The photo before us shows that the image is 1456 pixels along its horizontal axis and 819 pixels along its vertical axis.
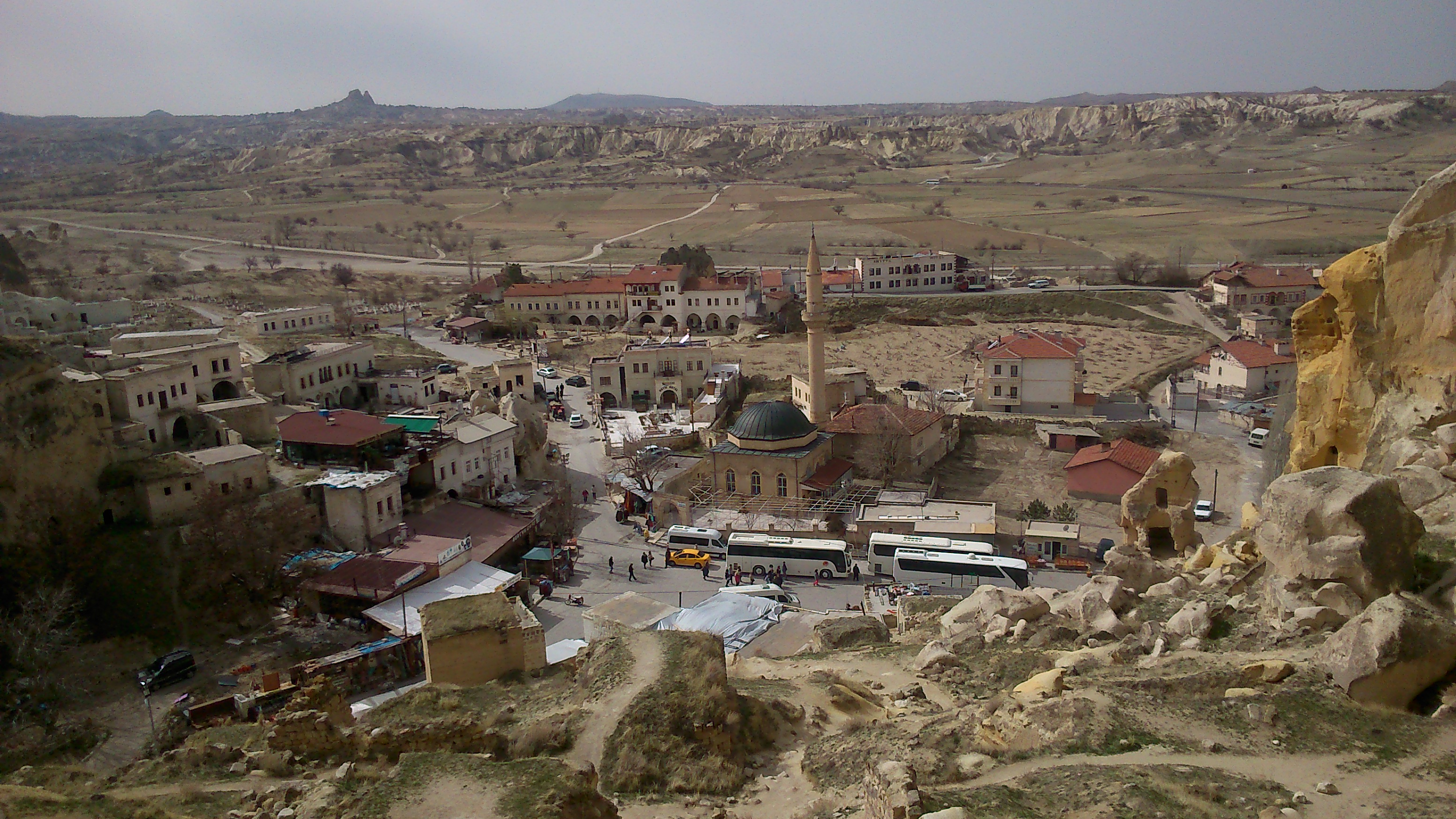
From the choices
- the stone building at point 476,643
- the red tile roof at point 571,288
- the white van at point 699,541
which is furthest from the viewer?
the red tile roof at point 571,288

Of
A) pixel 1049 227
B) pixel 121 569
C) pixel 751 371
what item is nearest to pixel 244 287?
pixel 751 371

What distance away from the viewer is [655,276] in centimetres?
6006

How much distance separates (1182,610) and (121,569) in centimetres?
Answer: 2181

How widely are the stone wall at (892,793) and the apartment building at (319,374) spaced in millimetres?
29827

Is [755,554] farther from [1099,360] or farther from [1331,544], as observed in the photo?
[1099,360]

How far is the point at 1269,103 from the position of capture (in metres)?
175

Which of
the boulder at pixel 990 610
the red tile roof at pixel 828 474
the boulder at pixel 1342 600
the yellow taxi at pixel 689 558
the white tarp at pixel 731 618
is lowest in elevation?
the yellow taxi at pixel 689 558

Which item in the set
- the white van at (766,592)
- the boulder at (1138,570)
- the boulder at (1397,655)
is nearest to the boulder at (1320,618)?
the boulder at (1397,655)

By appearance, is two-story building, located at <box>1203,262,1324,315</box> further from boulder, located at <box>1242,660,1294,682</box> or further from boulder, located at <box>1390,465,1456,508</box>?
boulder, located at <box>1242,660,1294,682</box>

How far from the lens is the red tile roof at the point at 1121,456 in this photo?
1206 inches

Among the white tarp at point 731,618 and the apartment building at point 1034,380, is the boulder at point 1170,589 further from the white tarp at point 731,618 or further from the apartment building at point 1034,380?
the apartment building at point 1034,380

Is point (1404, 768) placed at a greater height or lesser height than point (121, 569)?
greater

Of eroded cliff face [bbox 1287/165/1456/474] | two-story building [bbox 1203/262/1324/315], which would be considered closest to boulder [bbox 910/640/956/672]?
eroded cliff face [bbox 1287/165/1456/474]

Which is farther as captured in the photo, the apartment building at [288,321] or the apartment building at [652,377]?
the apartment building at [288,321]
